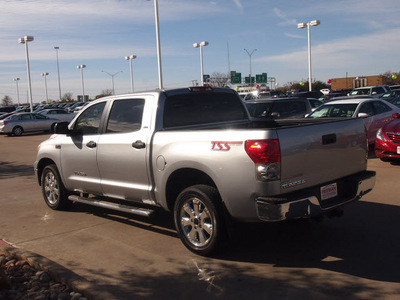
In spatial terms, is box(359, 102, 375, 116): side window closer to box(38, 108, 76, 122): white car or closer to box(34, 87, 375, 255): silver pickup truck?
box(34, 87, 375, 255): silver pickup truck

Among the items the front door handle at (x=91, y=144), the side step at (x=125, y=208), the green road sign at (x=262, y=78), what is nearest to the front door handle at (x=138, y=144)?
the side step at (x=125, y=208)

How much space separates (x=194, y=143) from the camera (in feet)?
16.0

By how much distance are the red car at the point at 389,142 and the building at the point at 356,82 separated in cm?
6032

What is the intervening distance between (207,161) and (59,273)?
1.97 metres

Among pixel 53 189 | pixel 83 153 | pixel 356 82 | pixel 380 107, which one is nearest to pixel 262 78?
pixel 356 82

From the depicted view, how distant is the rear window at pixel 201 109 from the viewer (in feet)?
18.8

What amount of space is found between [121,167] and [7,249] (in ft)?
5.70

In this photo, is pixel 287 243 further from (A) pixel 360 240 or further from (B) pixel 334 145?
(B) pixel 334 145

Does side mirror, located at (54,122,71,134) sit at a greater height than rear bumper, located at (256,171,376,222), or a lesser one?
greater

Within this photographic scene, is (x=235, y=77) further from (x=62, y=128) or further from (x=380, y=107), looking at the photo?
(x=62, y=128)

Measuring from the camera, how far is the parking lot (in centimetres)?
416

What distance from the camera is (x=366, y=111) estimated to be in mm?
12844

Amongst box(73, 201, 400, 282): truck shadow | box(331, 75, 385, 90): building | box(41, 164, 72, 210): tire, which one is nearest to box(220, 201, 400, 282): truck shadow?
box(73, 201, 400, 282): truck shadow

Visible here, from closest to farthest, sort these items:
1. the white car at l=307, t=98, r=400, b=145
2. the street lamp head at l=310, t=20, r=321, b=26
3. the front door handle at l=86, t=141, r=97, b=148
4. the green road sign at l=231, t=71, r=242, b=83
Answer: the front door handle at l=86, t=141, r=97, b=148 → the white car at l=307, t=98, r=400, b=145 → the street lamp head at l=310, t=20, r=321, b=26 → the green road sign at l=231, t=71, r=242, b=83
